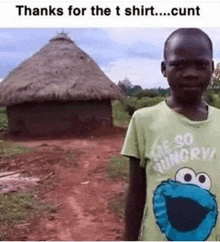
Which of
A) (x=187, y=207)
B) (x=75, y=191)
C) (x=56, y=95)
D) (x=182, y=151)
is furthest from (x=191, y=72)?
(x=56, y=95)

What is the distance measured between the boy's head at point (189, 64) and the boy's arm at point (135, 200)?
8.6 inches

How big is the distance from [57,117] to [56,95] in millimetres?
577

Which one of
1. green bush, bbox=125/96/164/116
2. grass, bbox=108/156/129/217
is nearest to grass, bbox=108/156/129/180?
grass, bbox=108/156/129/217

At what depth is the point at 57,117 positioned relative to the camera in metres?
9.13

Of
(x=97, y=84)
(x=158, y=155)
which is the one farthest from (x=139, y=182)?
(x=97, y=84)

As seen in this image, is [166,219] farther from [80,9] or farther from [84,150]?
[84,150]

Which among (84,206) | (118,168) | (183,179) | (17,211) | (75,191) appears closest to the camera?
(183,179)

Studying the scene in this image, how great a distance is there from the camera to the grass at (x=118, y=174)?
10.9ft

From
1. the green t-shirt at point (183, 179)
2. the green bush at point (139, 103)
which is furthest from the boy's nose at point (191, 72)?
the green bush at point (139, 103)

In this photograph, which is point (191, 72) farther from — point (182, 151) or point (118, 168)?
point (118, 168)

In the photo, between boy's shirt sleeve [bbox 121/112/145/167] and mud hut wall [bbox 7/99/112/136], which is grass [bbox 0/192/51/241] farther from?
mud hut wall [bbox 7/99/112/136]

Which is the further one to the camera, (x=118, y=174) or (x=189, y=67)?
(x=118, y=174)

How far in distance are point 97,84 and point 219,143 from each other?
341 inches

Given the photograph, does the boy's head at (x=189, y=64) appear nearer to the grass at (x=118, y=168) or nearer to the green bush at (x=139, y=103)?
the grass at (x=118, y=168)
